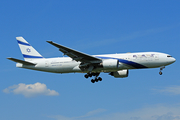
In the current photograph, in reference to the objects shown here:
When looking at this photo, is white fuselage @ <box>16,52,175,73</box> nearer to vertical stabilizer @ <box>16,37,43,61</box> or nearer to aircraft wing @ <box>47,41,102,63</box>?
aircraft wing @ <box>47,41,102,63</box>

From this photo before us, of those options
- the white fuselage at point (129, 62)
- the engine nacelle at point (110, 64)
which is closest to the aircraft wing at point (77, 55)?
the engine nacelle at point (110, 64)

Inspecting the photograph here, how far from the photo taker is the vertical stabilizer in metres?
42.0

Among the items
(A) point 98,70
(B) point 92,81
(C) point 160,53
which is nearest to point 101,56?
(A) point 98,70

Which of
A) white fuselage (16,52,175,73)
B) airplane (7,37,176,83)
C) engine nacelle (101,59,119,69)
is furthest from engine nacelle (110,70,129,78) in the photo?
engine nacelle (101,59,119,69)

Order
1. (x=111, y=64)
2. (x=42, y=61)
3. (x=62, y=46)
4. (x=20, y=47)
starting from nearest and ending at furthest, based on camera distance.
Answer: (x=62, y=46)
(x=111, y=64)
(x=42, y=61)
(x=20, y=47)

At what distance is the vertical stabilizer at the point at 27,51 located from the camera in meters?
42.0

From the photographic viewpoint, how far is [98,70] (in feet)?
125

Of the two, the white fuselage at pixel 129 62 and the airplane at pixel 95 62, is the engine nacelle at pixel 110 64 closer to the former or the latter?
the airplane at pixel 95 62

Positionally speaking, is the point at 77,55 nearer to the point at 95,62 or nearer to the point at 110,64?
the point at 95,62

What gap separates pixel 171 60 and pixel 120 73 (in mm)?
7845

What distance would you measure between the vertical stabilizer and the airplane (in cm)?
133

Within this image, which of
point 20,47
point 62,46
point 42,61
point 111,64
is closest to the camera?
point 62,46

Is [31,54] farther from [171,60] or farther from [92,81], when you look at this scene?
[171,60]

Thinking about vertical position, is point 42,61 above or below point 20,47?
below
